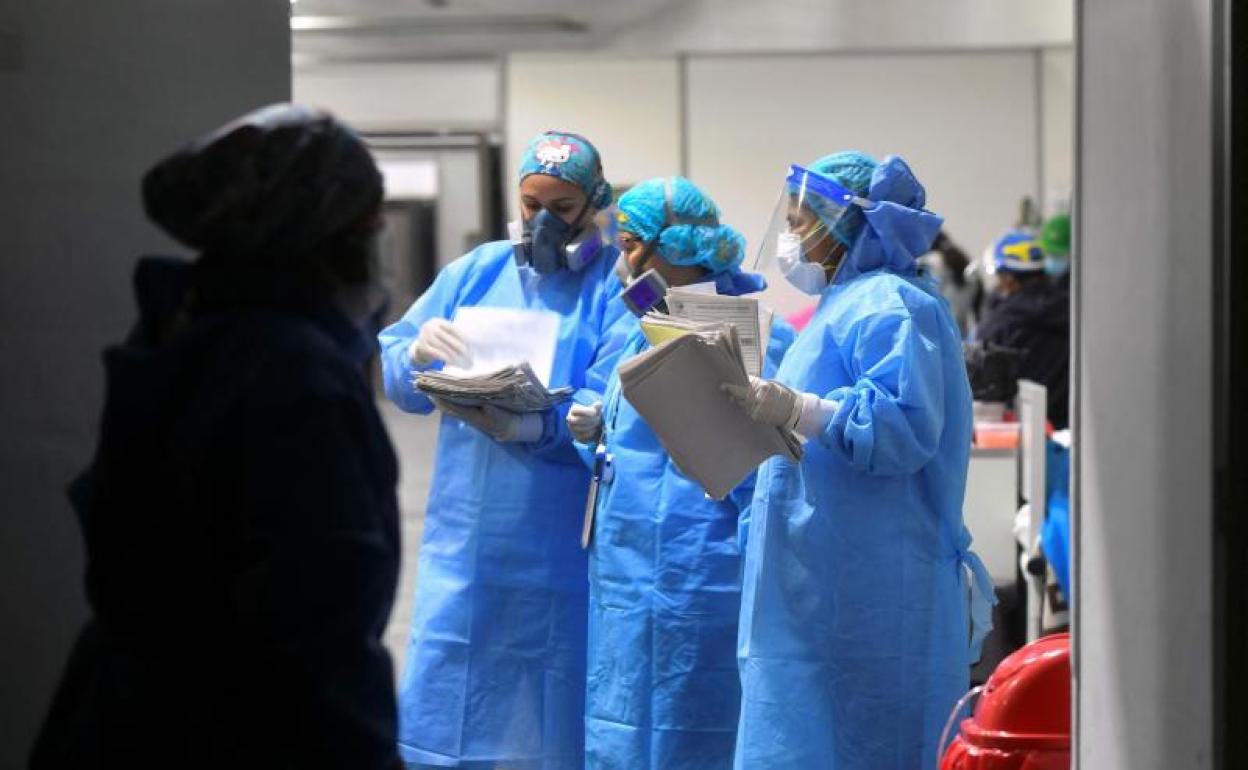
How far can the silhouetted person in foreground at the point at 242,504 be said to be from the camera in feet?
5.23

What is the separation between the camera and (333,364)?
5.43 ft

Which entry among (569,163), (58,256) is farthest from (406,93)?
(58,256)

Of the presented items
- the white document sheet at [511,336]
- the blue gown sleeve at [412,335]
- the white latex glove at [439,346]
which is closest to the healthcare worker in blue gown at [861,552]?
the white document sheet at [511,336]

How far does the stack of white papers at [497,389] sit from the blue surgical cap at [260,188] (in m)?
1.49

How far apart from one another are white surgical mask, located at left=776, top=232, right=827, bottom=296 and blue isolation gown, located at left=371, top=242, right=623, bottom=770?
16.8 inches

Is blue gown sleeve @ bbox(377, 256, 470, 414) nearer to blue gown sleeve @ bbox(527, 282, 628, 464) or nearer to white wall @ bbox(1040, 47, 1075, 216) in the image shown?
blue gown sleeve @ bbox(527, 282, 628, 464)

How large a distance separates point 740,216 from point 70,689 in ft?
28.6

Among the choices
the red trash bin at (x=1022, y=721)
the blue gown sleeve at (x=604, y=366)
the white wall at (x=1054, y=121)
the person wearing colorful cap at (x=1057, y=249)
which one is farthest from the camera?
the white wall at (x=1054, y=121)

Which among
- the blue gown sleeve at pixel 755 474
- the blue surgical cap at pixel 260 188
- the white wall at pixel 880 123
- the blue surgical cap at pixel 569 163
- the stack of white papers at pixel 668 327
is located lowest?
the blue gown sleeve at pixel 755 474

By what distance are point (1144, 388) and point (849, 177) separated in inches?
38.6

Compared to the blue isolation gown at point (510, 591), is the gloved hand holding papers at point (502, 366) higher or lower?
higher

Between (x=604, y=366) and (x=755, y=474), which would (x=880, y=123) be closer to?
(x=604, y=366)

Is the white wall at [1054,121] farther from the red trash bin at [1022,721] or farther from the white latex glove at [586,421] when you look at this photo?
the red trash bin at [1022,721]

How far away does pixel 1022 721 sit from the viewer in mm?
2811
